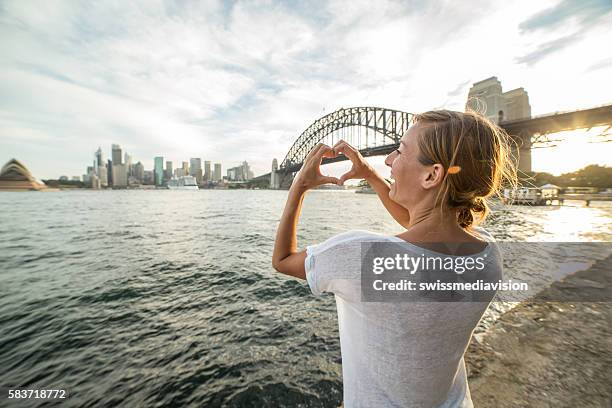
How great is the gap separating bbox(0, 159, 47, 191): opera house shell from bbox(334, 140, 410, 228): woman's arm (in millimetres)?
124134

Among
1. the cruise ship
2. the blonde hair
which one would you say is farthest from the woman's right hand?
the cruise ship

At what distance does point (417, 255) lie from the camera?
87 centimetres

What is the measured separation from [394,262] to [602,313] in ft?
22.5

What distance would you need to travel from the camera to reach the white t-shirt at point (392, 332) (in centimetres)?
88

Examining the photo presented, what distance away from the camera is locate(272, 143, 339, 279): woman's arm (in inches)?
42.1

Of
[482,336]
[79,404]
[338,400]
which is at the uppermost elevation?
[482,336]

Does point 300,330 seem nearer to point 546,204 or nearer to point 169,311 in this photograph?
point 169,311

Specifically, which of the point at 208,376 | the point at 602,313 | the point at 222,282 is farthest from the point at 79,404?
the point at 602,313

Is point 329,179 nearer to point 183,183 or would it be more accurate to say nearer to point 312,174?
point 312,174

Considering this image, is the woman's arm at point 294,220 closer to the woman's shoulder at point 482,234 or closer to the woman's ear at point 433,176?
the woman's ear at point 433,176

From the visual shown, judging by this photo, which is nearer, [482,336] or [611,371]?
[611,371]

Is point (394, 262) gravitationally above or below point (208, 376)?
above

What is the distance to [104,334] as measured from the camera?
4777 millimetres

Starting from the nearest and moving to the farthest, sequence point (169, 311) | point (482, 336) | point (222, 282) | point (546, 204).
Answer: point (482, 336) < point (169, 311) < point (222, 282) < point (546, 204)
